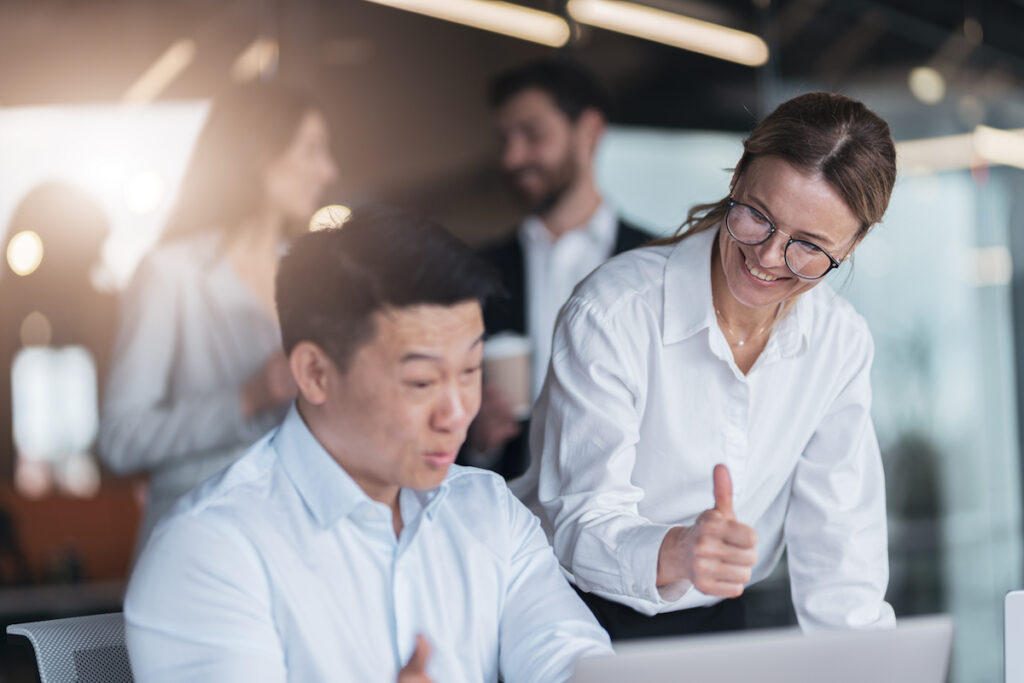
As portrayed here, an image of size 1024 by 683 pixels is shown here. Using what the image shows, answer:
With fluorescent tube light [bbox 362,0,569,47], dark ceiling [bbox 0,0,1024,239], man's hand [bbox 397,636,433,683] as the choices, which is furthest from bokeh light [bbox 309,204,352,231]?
fluorescent tube light [bbox 362,0,569,47]

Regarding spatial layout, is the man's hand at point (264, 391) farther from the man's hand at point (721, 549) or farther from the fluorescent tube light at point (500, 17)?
the fluorescent tube light at point (500, 17)

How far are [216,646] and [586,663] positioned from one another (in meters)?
0.44

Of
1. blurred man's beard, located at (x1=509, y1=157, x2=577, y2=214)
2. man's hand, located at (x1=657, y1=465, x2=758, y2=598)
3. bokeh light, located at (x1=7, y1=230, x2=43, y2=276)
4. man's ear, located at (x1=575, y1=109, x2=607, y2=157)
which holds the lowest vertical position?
man's hand, located at (x1=657, y1=465, x2=758, y2=598)

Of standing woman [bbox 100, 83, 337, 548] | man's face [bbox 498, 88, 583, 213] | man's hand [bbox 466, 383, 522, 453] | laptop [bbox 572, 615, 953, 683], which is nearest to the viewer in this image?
laptop [bbox 572, 615, 953, 683]

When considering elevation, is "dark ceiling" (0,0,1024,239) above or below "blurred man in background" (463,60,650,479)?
above

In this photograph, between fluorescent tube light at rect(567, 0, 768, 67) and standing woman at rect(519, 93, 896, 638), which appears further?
fluorescent tube light at rect(567, 0, 768, 67)

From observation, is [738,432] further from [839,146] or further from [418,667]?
[418,667]

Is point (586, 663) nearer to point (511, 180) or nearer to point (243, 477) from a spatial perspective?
point (243, 477)

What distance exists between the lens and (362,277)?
4.37ft

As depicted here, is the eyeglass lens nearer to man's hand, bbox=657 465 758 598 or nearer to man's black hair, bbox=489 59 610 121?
man's hand, bbox=657 465 758 598

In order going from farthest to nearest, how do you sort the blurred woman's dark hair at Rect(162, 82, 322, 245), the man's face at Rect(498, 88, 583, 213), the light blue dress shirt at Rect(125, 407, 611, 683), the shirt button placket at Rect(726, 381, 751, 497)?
the man's face at Rect(498, 88, 583, 213) → the blurred woman's dark hair at Rect(162, 82, 322, 245) → the shirt button placket at Rect(726, 381, 751, 497) → the light blue dress shirt at Rect(125, 407, 611, 683)

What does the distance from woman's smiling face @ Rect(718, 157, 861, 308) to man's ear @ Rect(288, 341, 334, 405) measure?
667 mm

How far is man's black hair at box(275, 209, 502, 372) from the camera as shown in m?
1.33

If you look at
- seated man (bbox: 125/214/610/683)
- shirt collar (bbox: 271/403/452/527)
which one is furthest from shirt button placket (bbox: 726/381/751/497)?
shirt collar (bbox: 271/403/452/527)
